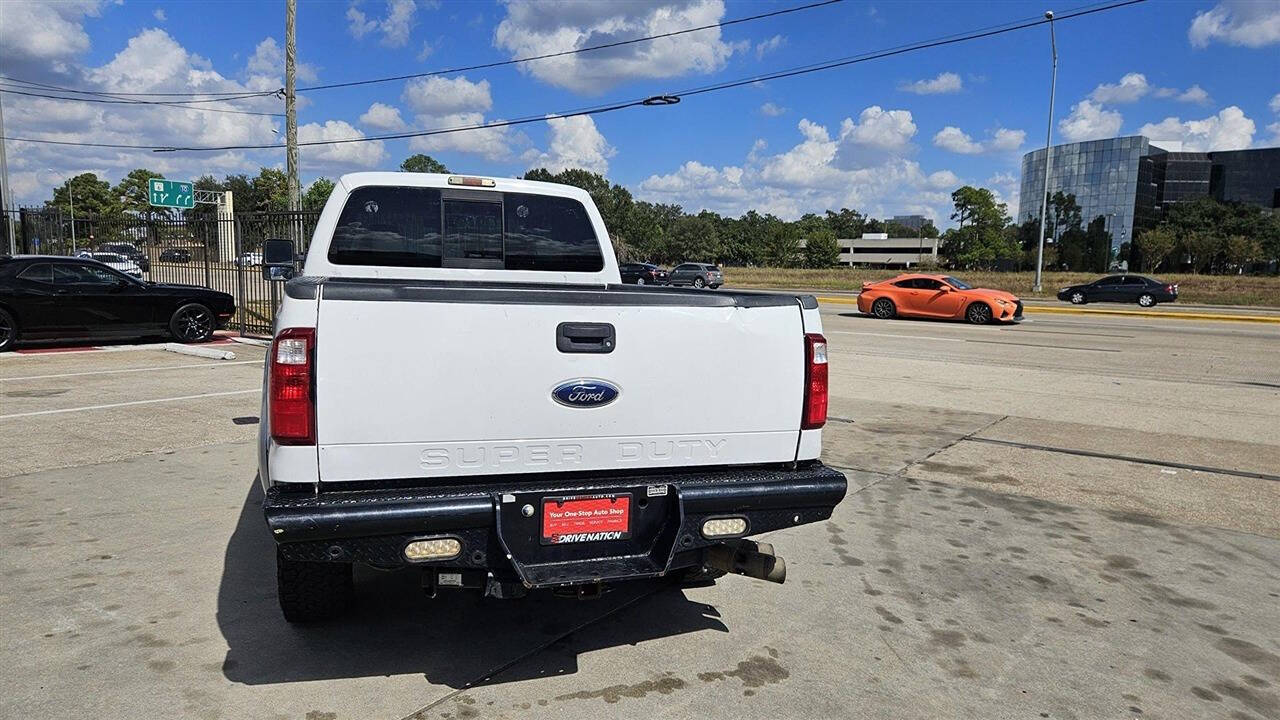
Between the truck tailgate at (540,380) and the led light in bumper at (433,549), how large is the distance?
0.24m

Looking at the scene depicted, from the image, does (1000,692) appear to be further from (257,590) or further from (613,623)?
(257,590)

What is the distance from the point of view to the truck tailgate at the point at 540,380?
2.89 m

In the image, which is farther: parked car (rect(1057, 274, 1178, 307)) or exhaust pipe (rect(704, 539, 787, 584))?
parked car (rect(1057, 274, 1178, 307))

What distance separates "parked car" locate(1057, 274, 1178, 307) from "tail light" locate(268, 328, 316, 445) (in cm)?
4029

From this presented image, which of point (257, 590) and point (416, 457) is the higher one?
point (416, 457)

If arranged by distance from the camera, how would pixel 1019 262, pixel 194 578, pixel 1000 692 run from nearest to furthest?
pixel 1000 692 → pixel 194 578 → pixel 1019 262

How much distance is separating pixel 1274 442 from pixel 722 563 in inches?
298

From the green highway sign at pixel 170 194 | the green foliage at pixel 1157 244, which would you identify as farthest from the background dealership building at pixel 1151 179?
the green highway sign at pixel 170 194

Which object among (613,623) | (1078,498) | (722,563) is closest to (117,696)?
(613,623)

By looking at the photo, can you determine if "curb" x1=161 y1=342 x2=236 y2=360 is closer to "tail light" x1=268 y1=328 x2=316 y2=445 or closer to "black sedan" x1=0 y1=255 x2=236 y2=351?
"black sedan" x1=0 y1=255 x2=236 y2=351

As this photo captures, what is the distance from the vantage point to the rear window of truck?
15.1 ft

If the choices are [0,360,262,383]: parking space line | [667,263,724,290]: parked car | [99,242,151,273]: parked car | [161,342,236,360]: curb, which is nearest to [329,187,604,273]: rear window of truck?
[0,360,262,383]: parking space line

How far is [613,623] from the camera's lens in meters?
3.92

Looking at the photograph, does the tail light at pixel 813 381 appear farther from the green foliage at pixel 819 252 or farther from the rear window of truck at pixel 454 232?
the green foliage at pixel 819 252
